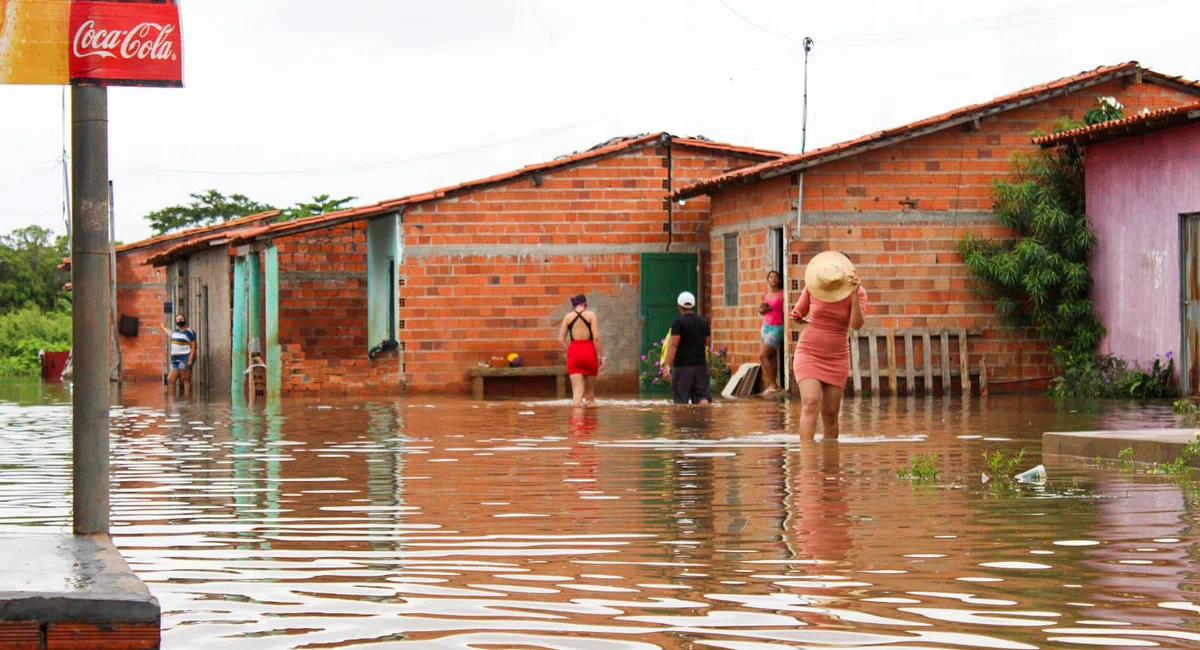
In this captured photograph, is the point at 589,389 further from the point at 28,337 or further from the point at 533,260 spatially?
the point at 28,337

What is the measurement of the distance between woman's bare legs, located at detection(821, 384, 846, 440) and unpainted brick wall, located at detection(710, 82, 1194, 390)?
918cm

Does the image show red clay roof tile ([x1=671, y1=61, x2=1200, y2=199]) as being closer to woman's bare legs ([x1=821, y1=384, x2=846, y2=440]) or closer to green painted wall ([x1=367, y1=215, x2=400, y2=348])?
green painted wall ([x1=367, y1=215, x2=400, y2=348])

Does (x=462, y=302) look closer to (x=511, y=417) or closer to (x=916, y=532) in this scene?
(x=511, y=417)

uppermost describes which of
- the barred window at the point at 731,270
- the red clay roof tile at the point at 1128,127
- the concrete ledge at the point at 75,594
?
the red clay roof tile at the point at 1128,127

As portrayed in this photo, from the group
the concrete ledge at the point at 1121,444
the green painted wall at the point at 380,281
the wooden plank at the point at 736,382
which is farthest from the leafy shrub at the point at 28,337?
the concrete ledge at the point at 1121,444

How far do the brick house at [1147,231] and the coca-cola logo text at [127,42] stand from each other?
14.8 m

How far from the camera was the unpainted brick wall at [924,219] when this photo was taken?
74.0 feet

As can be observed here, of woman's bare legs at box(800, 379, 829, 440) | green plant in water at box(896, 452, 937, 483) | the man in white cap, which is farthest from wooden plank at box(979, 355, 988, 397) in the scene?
green plant in water at box(896, 452, 937, 483)

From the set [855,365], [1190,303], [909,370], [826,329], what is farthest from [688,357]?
[826,329]

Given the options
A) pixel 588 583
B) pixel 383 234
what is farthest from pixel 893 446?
pixel 383 234

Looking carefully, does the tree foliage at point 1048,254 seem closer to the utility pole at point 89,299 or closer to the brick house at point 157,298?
the brick house at point 157,298

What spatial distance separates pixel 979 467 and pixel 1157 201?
11.2m

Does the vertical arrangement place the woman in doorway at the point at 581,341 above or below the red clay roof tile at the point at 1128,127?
below

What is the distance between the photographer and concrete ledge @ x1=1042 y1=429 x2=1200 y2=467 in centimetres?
1066
